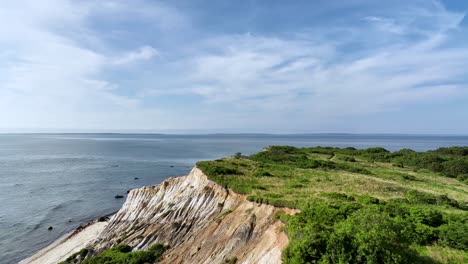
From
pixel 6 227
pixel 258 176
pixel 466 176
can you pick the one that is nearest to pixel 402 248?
pixel 258 176

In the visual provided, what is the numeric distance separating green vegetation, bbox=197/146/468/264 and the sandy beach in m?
19.5

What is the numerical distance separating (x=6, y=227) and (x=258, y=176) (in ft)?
138

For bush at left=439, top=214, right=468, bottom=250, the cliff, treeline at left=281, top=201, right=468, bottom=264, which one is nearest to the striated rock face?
the cliff

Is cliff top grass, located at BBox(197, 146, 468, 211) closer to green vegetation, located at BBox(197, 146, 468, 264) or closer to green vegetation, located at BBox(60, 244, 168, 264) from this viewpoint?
green vegetation, located at BBox(197, 146, 468, 264)

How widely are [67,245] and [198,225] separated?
21.8 m

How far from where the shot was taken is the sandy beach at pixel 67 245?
34.8 meters

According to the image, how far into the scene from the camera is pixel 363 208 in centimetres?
1975

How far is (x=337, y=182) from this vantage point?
34688 mm

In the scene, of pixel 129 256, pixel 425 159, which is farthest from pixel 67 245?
pixel 425 159

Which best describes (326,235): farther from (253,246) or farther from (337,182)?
(337,182)

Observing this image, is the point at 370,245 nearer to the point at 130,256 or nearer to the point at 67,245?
the point at 130,256

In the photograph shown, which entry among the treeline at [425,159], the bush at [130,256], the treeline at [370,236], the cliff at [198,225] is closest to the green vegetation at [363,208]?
the treeline at [370,236]

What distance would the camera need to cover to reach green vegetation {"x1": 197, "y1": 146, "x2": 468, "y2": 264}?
1339 cm

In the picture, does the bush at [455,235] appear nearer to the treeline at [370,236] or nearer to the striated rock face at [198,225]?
the treeline at [370,236]
